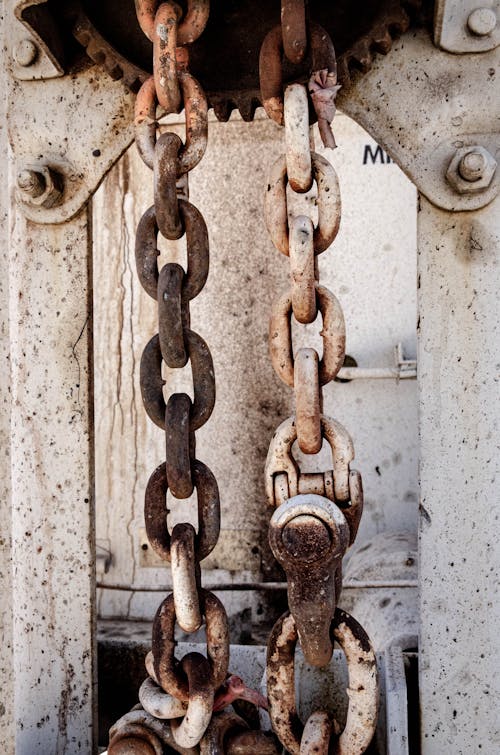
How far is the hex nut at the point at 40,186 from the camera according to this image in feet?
4.43

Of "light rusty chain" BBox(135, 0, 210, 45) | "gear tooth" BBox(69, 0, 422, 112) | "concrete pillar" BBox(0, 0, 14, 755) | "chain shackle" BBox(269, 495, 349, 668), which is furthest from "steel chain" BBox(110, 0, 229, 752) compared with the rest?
"concrete pillar" BBox(0, 0, 14, 755)

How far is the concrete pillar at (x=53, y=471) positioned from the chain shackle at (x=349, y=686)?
1.61ft

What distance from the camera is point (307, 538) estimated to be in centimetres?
92

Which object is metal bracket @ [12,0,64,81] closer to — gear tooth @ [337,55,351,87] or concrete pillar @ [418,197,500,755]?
gear tooth @ [337,55,351,87]

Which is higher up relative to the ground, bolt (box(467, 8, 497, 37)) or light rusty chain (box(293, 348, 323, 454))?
bolt (box(467, 8, 497, 37))

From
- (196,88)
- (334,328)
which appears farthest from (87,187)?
(334,328)

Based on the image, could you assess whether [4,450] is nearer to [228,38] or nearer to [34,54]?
[34,54]

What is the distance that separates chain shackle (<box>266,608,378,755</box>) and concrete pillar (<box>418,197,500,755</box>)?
0.85ft

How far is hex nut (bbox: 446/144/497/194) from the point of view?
3.91 feet

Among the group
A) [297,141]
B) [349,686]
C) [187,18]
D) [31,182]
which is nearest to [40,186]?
[31,182]

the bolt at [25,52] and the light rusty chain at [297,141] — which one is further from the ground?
the bolt at [25,52]

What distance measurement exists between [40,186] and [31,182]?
17 millimetres

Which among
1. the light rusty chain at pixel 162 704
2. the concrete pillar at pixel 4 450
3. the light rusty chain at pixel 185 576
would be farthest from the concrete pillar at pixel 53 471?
the light rusty chain at pixel 185 576

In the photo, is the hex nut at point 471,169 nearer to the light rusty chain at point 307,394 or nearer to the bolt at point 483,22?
the bolt at point 483,22
